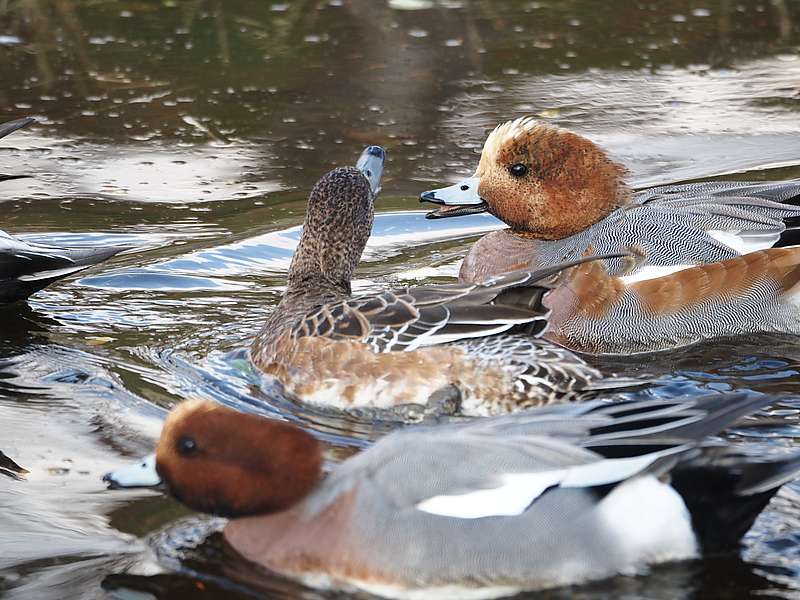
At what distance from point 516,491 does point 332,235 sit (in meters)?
2.33

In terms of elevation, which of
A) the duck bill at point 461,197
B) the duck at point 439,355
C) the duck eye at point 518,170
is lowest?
the duck at point 439,355

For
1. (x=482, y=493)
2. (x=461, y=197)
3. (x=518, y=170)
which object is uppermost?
(x=518, y=170)

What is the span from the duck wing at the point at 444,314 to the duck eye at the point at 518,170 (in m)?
1.24

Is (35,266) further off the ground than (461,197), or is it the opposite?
(461,197)

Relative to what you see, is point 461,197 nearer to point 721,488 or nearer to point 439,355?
Result: point 439,355

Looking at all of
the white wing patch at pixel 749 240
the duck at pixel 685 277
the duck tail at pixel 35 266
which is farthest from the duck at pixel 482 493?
the duck tail at pixel 35 266

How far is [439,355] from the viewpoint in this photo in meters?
4.69

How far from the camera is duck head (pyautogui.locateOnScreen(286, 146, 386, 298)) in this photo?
5.52 m

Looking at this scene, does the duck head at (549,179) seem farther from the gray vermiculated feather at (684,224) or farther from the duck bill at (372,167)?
the duck bill at (372,167)

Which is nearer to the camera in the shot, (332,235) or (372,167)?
(332,235)

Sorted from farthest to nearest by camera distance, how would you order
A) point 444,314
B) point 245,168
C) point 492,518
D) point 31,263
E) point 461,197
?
point 245,168 → point 461,197 → point 31,263 → point 444,314 → point 492,518

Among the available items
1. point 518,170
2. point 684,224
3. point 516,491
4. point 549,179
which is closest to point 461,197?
point 518,170

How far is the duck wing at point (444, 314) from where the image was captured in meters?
4.64

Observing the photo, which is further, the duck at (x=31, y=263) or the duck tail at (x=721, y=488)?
the duck at (x=31, y=263)
